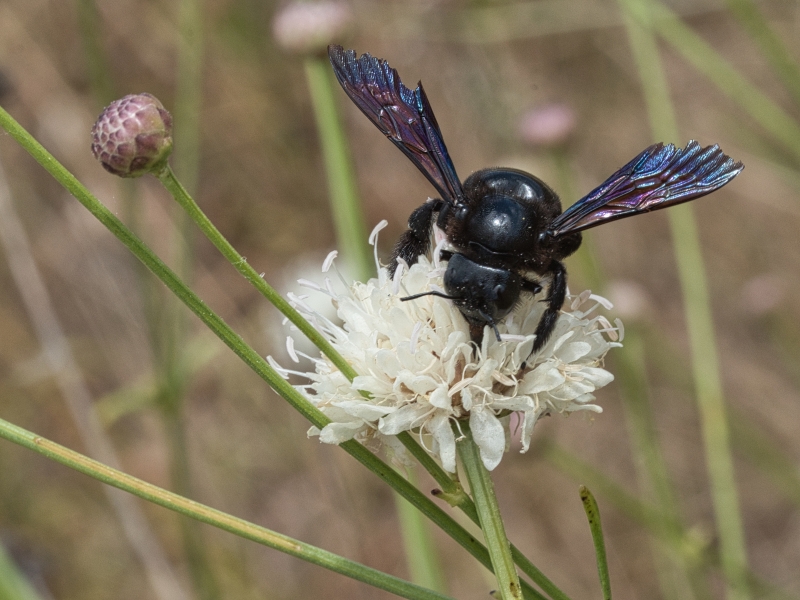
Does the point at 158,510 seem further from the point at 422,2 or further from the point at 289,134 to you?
the point at 422,2

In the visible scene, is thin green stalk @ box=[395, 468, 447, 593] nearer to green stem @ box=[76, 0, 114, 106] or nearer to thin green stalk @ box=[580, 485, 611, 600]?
thin green stalk @ box=[580, 485, 611, 600]

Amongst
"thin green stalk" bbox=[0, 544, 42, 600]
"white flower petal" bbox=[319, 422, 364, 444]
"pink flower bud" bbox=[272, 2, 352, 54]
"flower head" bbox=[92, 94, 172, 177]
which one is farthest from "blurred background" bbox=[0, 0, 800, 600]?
"flower head" bbox=[92, 94, 172, 177]

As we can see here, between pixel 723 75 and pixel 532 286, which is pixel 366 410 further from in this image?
pixel 723 75

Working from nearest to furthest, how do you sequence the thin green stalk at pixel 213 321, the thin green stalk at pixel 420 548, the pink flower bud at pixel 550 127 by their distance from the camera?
the thin green stalk at pixel 213 321 < the thin green stalk at pixel 420 548 < the pink flower bud at pixel 550 127

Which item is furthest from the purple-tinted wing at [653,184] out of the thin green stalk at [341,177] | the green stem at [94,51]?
the green stem at [94,51]

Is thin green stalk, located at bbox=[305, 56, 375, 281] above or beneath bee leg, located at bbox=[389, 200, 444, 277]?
above

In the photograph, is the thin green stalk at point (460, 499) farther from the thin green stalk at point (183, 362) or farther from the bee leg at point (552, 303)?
the thin green stalk at point (183, 362)
